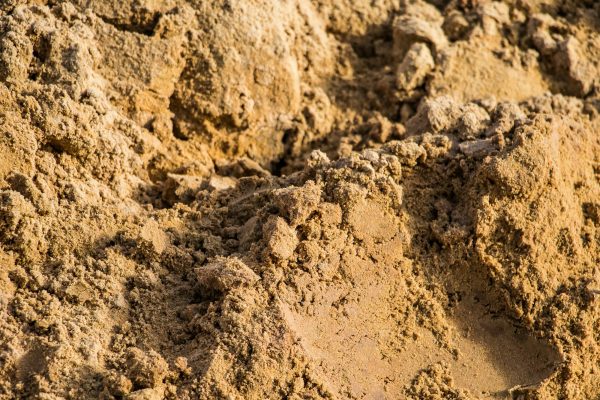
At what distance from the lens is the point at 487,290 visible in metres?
2.54

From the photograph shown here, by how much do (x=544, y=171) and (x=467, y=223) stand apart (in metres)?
0.31

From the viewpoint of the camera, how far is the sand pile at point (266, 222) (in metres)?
2.21

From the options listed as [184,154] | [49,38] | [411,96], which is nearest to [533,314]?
[411,96]

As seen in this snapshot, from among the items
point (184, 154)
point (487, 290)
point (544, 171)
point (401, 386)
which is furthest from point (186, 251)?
point (544, 171)

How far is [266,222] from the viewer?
2447 millimetres

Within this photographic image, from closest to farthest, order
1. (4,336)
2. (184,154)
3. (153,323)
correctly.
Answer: (4,336)
(153,323)
(184,154)

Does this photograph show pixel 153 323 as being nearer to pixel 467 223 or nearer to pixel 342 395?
pixel 342 395

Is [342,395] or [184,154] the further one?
[184,154]

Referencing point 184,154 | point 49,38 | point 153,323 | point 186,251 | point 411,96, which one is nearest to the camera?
point 153,323

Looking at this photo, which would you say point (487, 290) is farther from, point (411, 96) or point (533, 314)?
point (411, 96)

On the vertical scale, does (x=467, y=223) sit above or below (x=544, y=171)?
below

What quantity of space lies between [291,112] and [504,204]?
0.95 m

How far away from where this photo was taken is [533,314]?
250cm

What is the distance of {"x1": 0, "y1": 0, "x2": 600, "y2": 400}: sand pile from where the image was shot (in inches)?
87.2
